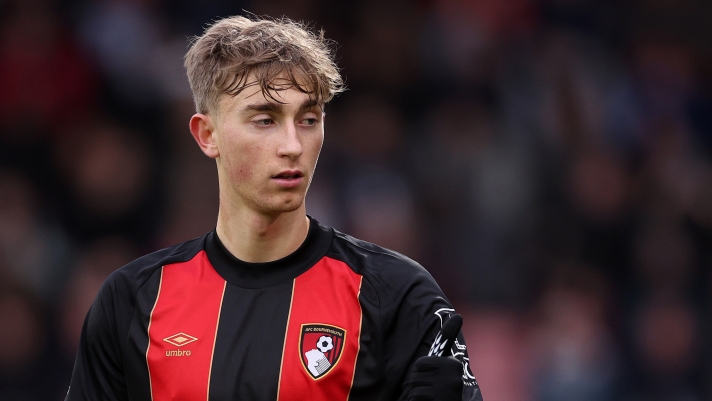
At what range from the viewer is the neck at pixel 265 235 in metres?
3.31

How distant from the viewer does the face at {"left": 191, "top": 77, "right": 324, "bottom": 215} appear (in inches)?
124

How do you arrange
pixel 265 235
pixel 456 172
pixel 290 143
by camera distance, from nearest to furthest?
pixel 290 143 → pixel 265 235 → pixel 456 172

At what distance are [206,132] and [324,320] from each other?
2.49ft

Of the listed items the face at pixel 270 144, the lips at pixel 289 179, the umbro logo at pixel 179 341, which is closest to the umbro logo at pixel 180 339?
the umbro logo at pixel 179 341

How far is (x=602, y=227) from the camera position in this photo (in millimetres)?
7551

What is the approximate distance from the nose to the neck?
0.26 meters

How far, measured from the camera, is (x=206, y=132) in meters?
3.39

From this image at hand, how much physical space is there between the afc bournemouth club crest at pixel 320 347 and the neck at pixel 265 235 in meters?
0.31

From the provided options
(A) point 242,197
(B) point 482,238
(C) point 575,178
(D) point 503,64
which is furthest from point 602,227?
(A) point 242,197

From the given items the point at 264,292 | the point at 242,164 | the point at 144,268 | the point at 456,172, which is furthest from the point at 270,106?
the point at 456,172

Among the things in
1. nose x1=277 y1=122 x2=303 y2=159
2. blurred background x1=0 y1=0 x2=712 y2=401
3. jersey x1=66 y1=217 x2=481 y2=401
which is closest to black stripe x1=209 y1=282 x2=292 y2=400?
jersey x1=66 y1=217 x2=481 y2=401

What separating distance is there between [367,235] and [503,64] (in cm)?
186

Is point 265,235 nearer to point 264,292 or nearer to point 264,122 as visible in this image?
point 264,292

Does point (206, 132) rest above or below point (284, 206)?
above
